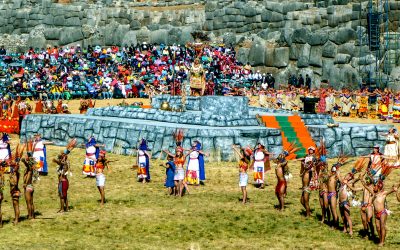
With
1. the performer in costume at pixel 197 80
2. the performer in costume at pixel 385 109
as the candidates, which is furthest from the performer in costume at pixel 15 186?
the performer in costume at pixel 385 109

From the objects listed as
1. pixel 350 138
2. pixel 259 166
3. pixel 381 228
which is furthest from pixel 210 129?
pixel 381 228

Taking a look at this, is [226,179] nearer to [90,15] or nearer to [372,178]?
[372,178]

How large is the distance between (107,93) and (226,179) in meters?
25.1

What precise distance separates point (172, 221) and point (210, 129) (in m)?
8.82

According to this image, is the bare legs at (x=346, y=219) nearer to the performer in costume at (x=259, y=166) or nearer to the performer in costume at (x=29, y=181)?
the performer in costume at (x=259, y=166)

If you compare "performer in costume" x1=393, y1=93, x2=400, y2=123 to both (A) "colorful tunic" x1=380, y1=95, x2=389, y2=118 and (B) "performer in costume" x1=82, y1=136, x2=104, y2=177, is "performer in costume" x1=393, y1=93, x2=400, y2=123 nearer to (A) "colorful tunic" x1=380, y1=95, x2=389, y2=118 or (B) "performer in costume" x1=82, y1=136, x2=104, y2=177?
(A) "colorful tunic" x1=380, y1=95, x2=389, y2=118

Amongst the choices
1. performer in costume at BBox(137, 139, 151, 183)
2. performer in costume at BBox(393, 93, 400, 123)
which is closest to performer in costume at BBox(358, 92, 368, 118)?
performer in costume at BBox(393, 93, 400, 123)

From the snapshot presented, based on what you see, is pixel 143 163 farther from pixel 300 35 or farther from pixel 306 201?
pixel 300 35

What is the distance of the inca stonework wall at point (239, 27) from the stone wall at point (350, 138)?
1922 cm

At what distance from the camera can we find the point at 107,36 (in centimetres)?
6141

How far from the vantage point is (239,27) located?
60750mm

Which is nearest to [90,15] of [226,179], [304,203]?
[226,179]

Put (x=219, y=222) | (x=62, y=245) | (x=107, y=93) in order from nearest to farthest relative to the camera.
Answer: (x=62, y=245)
(x=219, y=222)
(x=107, y=93)

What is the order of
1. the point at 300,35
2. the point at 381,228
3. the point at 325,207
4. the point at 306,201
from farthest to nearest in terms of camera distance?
the point at 300,35, the point at 306,201, the point at 325,207, the point at 381,228
